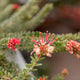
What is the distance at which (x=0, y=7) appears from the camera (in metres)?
0.93

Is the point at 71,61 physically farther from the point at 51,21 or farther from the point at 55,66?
the point at 51,21

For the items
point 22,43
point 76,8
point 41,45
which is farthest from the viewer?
point 76,8

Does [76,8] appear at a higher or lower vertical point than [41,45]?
higher

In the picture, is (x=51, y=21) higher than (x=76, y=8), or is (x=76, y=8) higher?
(x=76, y=8)

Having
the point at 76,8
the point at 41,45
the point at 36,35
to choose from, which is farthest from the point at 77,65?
the point at 41,45

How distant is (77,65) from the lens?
4.79ft

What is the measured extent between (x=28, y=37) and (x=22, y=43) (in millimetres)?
28

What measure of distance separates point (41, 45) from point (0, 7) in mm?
718

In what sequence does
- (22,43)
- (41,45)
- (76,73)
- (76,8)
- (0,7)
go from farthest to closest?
(76,8) < (76,73) < (0,7) < (22,43) < (41,45)

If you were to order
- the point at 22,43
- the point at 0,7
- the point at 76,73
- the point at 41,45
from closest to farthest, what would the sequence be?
the point at 41,45, the point at 22,43, the point at 0,7, the point at 76,73

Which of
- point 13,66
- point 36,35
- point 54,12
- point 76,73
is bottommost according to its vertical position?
point 76,73

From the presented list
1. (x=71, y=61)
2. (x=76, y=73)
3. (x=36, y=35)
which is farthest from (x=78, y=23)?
(x=36, y=35)

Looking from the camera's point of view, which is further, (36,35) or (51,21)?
(51,21)

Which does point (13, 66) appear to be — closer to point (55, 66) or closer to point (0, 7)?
point (0, 7)
